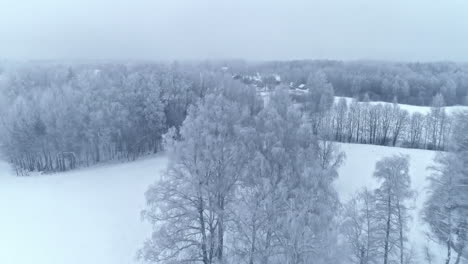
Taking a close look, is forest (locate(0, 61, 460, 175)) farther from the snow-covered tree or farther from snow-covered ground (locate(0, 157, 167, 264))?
the snow-covered tree

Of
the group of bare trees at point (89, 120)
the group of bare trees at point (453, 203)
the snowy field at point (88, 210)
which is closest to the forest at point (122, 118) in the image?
the group of bare trees at point (89, 120)

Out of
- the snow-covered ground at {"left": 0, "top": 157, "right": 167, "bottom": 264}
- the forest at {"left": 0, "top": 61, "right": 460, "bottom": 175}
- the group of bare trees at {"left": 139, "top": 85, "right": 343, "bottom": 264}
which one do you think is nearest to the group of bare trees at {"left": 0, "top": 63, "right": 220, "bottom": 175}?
the forest at {"left": 0, "top": 61, "right": 460, "bottom": 175}

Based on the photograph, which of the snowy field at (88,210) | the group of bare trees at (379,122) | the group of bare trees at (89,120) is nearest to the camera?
the snowy field at (88,210)

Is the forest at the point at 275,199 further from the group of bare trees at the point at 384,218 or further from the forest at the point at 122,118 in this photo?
the forest at the point at 122,118

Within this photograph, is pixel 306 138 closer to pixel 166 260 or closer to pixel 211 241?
pixel 211 241

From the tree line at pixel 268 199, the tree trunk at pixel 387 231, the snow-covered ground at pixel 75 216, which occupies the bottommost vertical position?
the snow-covered ground at pixel 75 216

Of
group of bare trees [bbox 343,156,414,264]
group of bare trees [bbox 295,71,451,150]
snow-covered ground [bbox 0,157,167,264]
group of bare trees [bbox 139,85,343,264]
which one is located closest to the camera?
group of bare trees [bbox 139,85,343,264]

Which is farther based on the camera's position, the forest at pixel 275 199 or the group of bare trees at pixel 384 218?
the group of bare trees at pixel 384 218

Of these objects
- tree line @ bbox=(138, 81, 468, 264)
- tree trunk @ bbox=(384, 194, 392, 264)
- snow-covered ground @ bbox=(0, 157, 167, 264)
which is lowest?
snow-covered ground @ bbox=(0, 157, 167, 264)

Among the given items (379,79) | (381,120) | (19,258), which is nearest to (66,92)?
(19,258)
